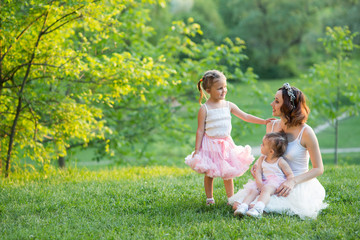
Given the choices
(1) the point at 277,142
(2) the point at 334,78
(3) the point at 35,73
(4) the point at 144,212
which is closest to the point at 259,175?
(1) the point at 277,142

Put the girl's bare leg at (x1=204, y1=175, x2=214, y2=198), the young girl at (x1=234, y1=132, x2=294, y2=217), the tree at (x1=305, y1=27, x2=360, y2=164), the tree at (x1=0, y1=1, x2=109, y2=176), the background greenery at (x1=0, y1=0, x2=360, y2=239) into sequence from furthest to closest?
the tree at (x1=305, y1=27, x2=360, y2=164), the tree at (x1=0, y1=1, x2=109, y2=176), the girl's bare leg at (x1=204, y1=175, x2=214, y2=198), the young girl at (x1=234, y1=132, x2=294, y2=217), the background greenery at (x1=0, y1=0, x2=360, y2=239)

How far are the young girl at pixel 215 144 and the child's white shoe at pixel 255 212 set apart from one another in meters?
0.46

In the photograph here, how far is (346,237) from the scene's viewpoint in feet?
9.60

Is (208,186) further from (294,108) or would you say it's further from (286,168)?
(294,108)

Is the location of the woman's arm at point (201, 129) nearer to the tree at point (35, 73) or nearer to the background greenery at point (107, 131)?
the background greenery at point (107, 131)

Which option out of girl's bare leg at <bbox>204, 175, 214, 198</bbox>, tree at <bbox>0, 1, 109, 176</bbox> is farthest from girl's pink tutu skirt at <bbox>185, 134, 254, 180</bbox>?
tree at <bbox>0, 1, 109, 176</bbox>

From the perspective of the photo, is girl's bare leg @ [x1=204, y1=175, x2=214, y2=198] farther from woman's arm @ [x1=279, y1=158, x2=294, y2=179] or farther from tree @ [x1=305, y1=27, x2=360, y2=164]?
tree @ [x1=305, y1=27, x2=360, y2=164]

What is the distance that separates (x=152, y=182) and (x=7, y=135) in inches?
91.4

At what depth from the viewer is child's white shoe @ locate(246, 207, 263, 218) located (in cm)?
334

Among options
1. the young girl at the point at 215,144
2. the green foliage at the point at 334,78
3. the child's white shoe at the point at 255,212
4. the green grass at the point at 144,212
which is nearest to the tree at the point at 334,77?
the green foliage at the point at 334,78

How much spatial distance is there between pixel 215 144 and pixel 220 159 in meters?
→ 0.16

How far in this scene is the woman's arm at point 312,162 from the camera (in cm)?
347

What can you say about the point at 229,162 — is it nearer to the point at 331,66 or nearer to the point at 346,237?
the point at 346,237

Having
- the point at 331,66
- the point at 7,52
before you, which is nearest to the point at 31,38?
the point at 7,52
